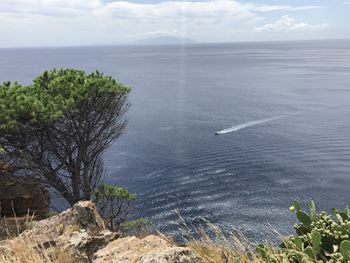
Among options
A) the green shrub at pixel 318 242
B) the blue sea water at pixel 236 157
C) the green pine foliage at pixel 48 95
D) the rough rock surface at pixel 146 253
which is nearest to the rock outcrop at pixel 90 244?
the rough rock surface at pixel 146 253

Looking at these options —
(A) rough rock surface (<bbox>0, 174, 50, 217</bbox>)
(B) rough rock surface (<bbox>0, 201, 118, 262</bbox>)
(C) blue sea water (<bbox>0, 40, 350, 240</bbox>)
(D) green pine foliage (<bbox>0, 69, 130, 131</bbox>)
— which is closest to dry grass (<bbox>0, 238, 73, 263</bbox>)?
(B) rough rock surface (<bbox>0, 201, 118, 262</bbox>)

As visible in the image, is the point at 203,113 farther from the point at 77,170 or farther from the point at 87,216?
the point at 87,216

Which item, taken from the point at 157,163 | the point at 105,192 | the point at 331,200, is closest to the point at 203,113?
the point at 157,163

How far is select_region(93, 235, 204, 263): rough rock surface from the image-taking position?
17.9ft

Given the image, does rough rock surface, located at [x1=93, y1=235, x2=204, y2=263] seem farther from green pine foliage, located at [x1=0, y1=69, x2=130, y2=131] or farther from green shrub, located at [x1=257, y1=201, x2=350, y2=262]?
green pine foliage, located at [x1=0, y1=69, x2=130, y2=131]

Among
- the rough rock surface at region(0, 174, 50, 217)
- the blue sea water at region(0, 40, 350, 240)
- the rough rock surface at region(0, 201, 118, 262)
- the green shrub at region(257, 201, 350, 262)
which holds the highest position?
the green shrub at region(257, 201, 350, 262)

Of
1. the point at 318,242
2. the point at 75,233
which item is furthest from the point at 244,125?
the point at 318,242

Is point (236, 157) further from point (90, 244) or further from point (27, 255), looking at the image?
point (27, 255)

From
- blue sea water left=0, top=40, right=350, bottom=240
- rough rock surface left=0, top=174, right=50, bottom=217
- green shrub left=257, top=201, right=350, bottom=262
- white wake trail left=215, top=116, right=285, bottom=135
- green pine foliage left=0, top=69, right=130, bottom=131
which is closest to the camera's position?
green shrub left=257, top=201, right=350, bottom=262

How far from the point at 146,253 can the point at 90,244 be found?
2821 mm

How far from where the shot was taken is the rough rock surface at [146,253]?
5.46 metres

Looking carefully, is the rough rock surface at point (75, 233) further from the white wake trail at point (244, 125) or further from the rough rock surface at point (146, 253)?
the white wake trail at point (244, 125)

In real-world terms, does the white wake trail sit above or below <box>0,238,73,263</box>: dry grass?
below

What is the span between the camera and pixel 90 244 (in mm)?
8367
